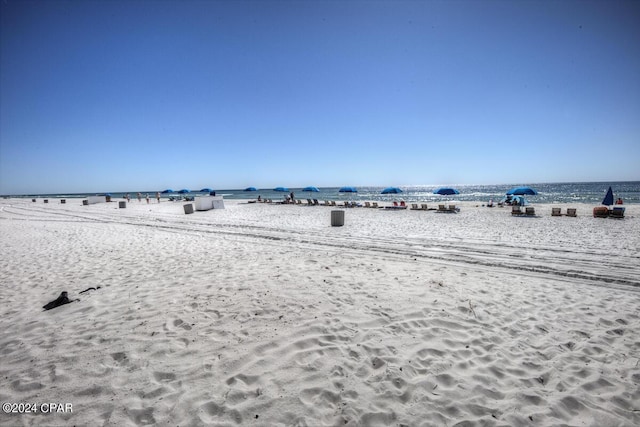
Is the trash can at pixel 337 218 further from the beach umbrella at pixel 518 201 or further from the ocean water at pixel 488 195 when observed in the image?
the ocean water at pixel 488 195

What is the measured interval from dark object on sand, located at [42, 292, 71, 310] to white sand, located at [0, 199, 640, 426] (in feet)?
0.43

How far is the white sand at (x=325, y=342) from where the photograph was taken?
2.64m

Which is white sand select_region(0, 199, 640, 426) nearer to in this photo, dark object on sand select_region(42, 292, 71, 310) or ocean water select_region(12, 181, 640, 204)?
dark object on sand select_region(42, 292, 71, 310)

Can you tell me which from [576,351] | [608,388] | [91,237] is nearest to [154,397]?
[608,388]

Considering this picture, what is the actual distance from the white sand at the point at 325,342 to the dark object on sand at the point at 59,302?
0.43 ft

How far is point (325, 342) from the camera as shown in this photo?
11.8 feet

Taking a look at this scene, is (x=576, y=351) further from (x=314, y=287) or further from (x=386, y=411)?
(x=314, y=287)

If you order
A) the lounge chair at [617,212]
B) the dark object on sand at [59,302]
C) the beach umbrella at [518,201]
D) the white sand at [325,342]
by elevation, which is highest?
the beach umbrella at [518,201]

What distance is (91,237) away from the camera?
11164mm

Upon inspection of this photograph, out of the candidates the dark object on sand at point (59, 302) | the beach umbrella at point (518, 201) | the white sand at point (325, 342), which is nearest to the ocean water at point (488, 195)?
the beach umbrella at point (518, 201)

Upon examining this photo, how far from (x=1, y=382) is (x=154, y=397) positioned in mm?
1813

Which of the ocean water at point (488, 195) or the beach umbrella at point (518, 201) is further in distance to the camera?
the ocean water at point (488, 195)

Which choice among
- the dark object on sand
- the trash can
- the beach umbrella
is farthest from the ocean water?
the dark object on sand

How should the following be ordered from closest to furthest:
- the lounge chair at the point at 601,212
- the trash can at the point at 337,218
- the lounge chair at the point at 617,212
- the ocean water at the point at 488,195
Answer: the trash can at the point at 337,218, the lounge chair at the point at 617,212, the lounge chair at the point at 601,212, the ocean water at the point at 488,195
